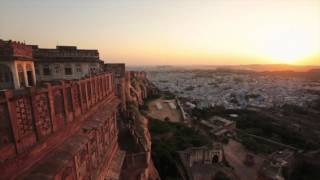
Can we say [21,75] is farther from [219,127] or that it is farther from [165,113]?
[219,127]

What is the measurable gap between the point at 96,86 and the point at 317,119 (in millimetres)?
50137

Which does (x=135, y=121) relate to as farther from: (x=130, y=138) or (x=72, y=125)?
(x=72, y=125)

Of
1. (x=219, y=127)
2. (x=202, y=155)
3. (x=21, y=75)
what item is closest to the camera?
(x=21, y=75)

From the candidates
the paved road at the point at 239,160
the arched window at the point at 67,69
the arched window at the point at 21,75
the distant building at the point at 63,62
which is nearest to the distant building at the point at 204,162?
the paved road at the point at 239,160

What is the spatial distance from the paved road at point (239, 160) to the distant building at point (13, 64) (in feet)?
75.9

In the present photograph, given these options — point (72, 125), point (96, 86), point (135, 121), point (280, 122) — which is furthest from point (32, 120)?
point (280, 122)

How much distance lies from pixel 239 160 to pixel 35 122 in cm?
2718

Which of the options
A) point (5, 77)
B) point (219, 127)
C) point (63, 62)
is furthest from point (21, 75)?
point (219, 127)

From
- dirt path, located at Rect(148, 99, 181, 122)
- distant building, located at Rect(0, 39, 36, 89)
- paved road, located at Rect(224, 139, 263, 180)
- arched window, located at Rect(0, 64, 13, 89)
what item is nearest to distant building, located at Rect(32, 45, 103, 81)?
distant building, located at Rect(0, 39, 36, 89)

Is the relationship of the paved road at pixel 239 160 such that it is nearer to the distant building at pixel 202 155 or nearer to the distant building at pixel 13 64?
the distant building at pixel 202 155

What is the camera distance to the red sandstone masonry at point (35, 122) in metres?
4.06

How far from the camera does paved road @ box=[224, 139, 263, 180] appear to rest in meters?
23.5

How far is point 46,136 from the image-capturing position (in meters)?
5.44

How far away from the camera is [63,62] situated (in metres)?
18.3
